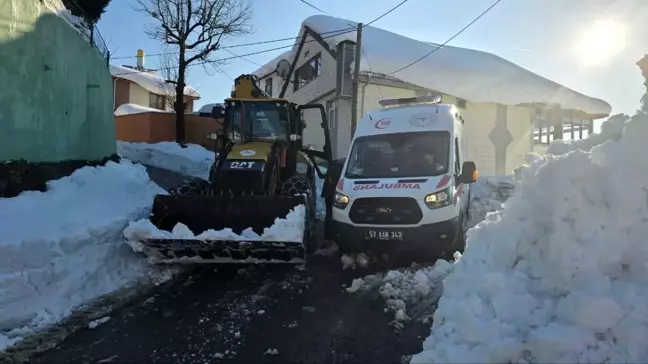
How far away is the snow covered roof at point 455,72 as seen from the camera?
20.7 metres

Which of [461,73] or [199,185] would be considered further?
[461,73]

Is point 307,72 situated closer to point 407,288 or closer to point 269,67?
point 269,67

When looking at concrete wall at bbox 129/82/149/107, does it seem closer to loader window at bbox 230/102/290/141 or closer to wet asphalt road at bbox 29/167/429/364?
loader window at bbox 230/102/290/141

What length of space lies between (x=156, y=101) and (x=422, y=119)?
37514 millimetres

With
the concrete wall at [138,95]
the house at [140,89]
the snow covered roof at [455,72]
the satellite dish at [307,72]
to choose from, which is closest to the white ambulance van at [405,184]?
the snow covered roof at [455,72]

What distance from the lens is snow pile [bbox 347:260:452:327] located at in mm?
5411

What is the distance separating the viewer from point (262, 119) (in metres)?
9.17

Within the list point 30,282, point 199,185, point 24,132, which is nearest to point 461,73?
point 199,185

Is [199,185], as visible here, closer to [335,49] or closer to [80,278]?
[80,278]

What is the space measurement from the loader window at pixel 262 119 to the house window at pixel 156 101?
114ft

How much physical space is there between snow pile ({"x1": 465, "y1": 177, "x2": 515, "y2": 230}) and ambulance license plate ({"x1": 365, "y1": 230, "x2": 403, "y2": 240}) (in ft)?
14.7

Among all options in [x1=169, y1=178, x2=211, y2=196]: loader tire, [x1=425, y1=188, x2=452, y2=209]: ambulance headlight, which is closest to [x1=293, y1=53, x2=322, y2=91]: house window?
[x1=169, y1=178, x2=211, y2=196]: loader tire

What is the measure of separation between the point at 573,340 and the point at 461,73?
68.1ft

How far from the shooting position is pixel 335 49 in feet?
69.4
